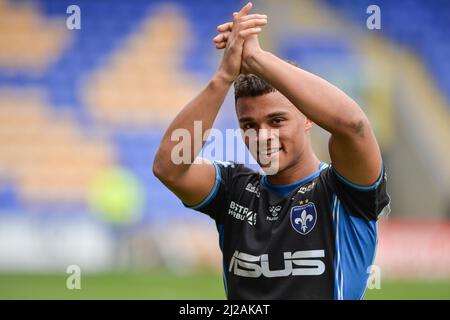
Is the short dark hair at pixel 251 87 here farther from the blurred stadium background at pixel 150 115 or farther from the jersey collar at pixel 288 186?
the blurred stadium background at pixel 150 115

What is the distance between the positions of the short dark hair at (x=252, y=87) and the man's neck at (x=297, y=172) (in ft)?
1.17

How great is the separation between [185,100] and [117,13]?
241cm

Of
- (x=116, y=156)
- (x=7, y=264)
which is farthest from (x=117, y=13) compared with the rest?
(x=7, y=264)

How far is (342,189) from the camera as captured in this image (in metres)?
3.21

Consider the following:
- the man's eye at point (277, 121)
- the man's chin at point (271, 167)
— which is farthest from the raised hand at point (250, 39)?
the man's chin at point (271, 167)

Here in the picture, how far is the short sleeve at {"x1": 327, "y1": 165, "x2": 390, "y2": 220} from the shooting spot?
3.15 m

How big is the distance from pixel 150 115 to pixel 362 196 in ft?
40.4

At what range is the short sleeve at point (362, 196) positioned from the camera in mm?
3154

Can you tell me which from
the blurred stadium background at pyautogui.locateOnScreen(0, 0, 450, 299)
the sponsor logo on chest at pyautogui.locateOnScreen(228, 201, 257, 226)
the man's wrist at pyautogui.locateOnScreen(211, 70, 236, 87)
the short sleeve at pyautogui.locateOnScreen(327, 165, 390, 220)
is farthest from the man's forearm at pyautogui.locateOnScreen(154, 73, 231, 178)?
the blurred stadium background at pyautogui.locateOnScreen(0, 0, 450, 299)

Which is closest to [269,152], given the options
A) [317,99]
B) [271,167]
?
[271,167]

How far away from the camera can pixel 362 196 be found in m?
3.16

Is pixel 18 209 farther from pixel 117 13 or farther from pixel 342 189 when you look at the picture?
pixel 342 189

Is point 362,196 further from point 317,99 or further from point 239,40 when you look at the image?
point 239,40

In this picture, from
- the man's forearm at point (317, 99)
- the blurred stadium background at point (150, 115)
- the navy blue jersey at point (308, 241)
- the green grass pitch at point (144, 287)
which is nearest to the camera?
the man's forearm at point (317, 99)
